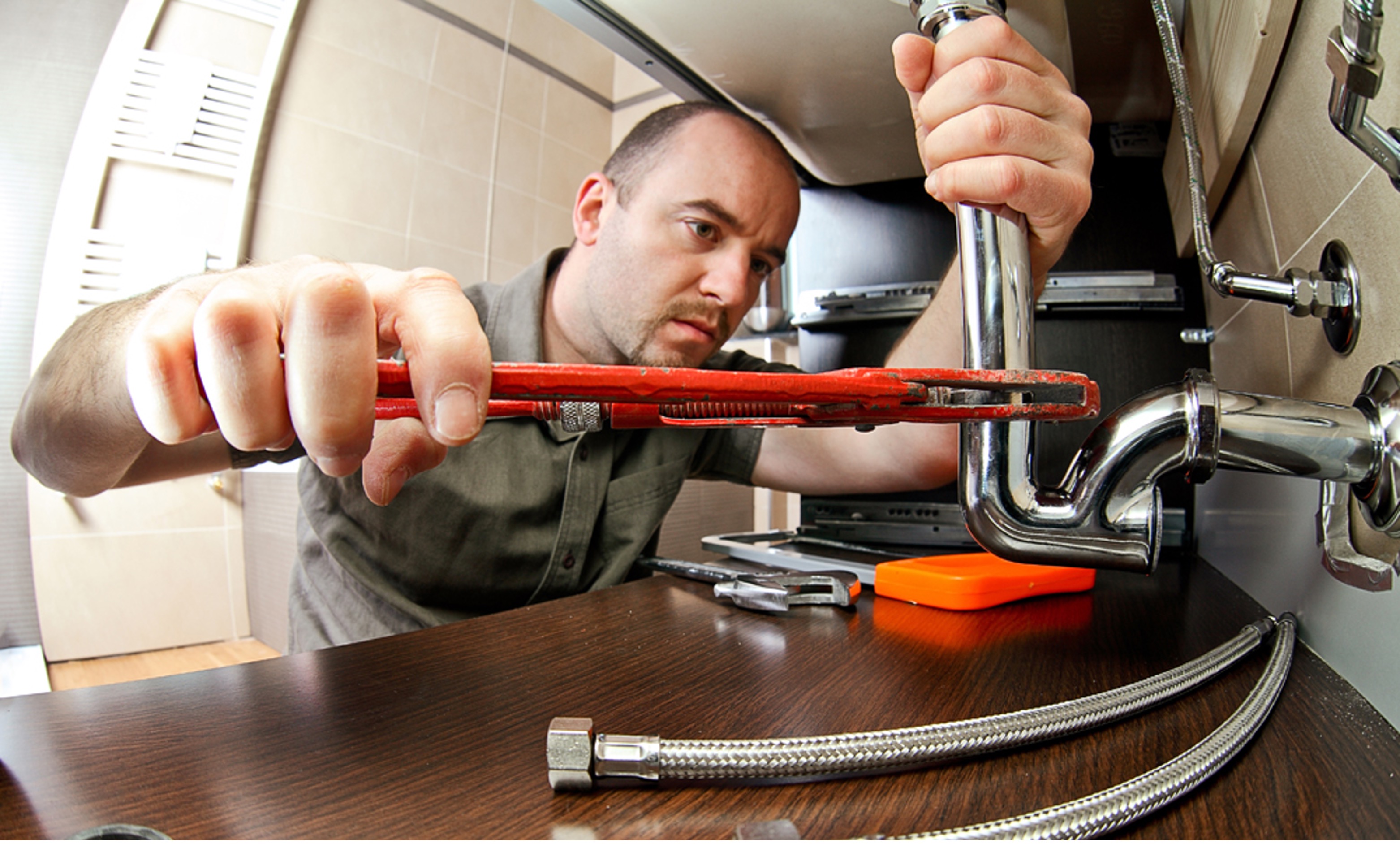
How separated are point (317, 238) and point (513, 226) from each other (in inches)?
13.6

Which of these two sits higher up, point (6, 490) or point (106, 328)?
point (106, 328)

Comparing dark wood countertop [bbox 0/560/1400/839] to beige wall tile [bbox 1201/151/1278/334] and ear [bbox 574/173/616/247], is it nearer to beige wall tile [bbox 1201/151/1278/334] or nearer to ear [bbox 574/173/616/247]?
beige wall tile [bbox 1201/151/1278/334]

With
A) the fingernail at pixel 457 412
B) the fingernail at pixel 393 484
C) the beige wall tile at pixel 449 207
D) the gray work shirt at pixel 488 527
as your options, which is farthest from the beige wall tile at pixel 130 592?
the fingernail at pixel 457 412

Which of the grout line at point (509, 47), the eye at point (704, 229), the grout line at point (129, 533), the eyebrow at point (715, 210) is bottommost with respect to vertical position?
the grout line at point (129, 533)

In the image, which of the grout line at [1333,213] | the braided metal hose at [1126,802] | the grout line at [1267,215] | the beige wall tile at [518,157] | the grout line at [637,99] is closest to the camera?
the braided metal hose at [1126,802]

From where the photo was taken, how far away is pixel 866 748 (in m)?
0.15

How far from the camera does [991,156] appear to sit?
0.88 feet

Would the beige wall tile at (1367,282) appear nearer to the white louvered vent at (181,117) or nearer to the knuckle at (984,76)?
the knuckle at (984,76)

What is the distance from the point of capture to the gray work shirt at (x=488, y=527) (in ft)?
1.73

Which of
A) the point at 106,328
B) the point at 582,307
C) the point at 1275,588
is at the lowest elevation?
the point at 1275,588

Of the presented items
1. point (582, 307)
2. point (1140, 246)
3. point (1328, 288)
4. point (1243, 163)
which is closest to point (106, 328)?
point (582, 307)

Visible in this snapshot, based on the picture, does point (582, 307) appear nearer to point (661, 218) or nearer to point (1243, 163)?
point (661, 218)

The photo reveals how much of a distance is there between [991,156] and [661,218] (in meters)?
0.46

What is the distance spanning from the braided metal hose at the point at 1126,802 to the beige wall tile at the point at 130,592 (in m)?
0.84
